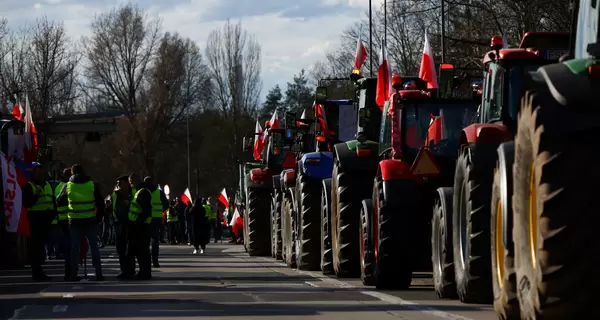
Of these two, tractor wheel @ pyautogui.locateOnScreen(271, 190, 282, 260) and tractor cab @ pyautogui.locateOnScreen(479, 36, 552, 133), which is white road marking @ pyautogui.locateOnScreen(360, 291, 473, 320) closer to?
tractor cab @ pyautogui.locateOnScreen(479, 36, 552, 133)

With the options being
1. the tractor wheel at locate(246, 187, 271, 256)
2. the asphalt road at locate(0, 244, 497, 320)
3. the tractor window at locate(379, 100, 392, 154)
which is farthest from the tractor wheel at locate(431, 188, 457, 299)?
the tractor wheel at locate(246, 187, 271, 256)

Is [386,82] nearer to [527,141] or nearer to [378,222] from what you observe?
[378,222]

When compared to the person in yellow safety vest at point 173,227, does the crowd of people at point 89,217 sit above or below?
above

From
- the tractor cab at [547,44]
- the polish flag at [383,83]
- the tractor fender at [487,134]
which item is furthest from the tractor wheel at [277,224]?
the tractor fender at [487,134]

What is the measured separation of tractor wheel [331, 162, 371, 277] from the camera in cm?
2070

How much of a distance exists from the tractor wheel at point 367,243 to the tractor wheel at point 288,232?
807 cm

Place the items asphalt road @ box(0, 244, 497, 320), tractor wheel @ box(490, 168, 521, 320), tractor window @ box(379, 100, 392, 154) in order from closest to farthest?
tractor wheel @ box(490, 168, 521, 320)
asphalt road @ box(0, 244, 497, 320)
tractor window @ box(379, 100, 392, 154)

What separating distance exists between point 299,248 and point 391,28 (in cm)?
3837

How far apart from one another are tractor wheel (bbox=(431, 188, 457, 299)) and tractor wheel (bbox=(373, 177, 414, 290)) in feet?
4.82

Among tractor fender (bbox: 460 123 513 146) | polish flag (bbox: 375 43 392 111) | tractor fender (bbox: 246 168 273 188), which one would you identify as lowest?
tractor fender (bbox: 246 168 273 188)

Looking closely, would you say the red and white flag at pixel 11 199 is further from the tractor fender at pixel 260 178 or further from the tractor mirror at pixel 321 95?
the tractor fender at pixel 260 178

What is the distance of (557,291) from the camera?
28.6 ft

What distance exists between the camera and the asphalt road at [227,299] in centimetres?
1409

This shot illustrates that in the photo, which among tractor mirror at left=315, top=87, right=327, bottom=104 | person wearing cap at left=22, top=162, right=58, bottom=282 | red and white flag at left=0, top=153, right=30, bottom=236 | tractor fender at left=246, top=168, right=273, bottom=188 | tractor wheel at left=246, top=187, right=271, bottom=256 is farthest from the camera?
tractor wheel at left=246, top=187, right=271, bottom=256
